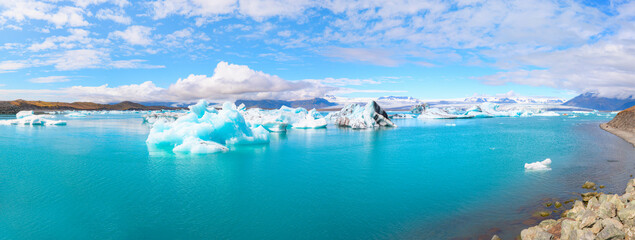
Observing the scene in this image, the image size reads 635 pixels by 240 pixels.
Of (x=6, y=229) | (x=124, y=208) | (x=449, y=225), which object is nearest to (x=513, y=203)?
(x=449, y=225)

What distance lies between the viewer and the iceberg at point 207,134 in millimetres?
18172

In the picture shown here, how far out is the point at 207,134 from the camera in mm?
19375

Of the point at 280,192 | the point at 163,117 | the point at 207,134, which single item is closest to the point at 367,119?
the point at 207,134

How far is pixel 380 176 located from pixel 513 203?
16.2 ft

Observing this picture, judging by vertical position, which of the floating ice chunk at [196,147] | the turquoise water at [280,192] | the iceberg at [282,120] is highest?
the iceberg at [282,120]

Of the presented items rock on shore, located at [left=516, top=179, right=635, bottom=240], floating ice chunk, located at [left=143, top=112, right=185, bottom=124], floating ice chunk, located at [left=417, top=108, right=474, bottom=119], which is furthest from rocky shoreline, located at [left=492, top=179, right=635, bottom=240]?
floating ice chunk, located at [left=417, top=108, right=474, bottom=119]

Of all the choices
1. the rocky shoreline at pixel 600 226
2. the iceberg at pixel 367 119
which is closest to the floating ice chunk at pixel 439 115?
the iceberg at pixel 367 119

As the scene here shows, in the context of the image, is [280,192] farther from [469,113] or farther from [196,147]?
[469,113]

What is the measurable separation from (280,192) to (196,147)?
9.14m

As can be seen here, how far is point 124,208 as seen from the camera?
8719mm

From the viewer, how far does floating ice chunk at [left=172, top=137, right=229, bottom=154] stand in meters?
17.8

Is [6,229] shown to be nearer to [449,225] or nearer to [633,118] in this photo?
[449,225]

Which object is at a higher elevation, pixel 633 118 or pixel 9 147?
pixel 633 118

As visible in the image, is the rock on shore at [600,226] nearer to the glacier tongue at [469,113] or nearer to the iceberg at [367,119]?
the iceberg at [367,119]
